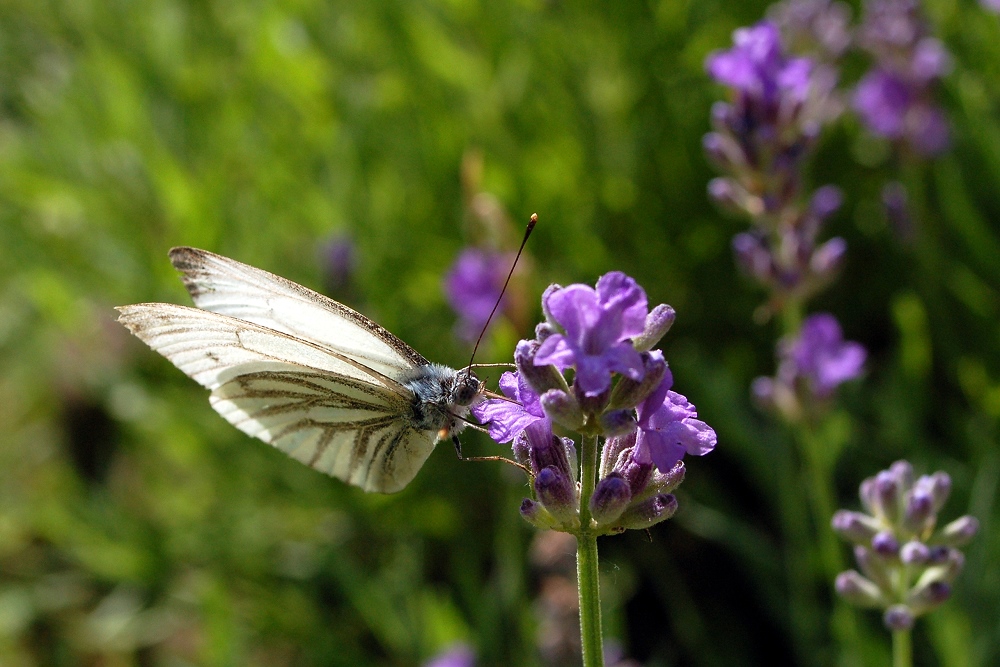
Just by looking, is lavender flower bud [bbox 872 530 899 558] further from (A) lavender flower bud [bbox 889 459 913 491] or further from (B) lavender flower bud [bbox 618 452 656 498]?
(B) lavender flower bud [bbox 618 452 656 498]

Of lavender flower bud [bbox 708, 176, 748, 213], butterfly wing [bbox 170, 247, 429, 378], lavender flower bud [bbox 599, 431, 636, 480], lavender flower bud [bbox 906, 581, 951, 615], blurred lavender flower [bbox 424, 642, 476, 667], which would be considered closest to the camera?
lavender flower bud [bbox 599, 431, 636, 480]

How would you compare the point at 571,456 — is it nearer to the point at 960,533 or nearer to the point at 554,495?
the point at 554,495

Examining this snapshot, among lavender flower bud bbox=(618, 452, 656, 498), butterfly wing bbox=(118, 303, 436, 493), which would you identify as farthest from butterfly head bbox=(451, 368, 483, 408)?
lavender flower bud bbox=(618, 452, 656, 498)

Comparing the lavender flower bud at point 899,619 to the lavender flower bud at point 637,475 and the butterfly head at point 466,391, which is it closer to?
the lavender flower bud at point 637,475

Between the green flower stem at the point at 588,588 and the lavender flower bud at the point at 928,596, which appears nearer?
the green flower stem at the point at 588,588

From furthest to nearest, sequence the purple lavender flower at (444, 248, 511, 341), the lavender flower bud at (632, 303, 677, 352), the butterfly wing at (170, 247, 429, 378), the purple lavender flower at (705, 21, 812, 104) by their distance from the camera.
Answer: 1. the purple lavender flower at (444, 248, 511, 341)
2. the purple lavender flower at (705, 21, 812, 104)
3. the butterfly wing at (170, 247, 429, 378)
4. the lavender flower bud at (632, 303, 677, 352)

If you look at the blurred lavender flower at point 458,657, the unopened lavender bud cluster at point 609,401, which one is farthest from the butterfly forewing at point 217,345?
the blurred lavender flower at point 458,657
